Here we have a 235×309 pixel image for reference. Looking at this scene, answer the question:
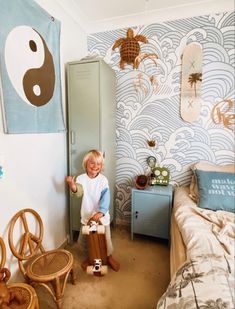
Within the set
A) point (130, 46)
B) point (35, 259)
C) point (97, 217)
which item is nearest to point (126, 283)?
point (97, 217)

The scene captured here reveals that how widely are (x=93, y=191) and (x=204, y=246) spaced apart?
938mm

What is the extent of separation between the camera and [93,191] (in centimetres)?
165

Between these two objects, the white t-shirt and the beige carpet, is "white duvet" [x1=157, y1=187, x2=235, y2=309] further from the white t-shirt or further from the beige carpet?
the white t-shirt

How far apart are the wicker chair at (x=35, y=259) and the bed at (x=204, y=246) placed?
2.37 feet

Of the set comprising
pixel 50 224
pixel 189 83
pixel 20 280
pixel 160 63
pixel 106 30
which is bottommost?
pixel 20 280

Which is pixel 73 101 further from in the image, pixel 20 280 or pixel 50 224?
pixel 20 280

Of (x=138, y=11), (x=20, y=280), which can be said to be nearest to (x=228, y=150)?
(x=138, y=11)

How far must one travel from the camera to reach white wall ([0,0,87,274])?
49.6 inches

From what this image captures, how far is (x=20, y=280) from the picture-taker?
1.40 m

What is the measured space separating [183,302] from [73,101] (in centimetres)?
173

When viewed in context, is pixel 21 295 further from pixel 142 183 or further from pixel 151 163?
pixel 151 163

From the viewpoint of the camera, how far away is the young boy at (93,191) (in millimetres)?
1588

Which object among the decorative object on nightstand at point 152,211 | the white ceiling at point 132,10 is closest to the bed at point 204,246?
the decorative object on nightstand at point 152,211

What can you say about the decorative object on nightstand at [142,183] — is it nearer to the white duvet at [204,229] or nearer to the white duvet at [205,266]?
the white duvet at [204,229]
